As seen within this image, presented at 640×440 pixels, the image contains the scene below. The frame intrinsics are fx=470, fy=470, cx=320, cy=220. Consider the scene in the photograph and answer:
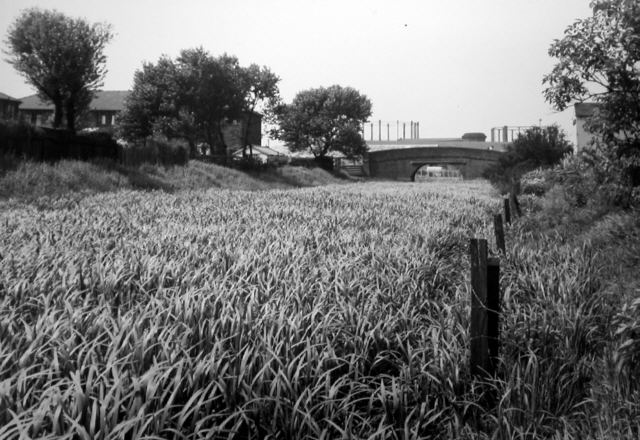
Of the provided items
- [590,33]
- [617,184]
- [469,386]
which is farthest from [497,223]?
[590,33]

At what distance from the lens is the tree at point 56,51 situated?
73.3 ft

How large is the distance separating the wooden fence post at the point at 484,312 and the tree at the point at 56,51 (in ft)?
79.9

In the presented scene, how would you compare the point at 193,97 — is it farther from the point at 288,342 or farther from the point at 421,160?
the point at 288,342

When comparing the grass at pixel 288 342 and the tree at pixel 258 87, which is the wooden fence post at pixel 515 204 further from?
the tree at pixel 258 87

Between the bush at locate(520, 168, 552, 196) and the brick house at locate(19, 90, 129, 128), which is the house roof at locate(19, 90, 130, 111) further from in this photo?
the bush at locate(520, 168, 552, 196)

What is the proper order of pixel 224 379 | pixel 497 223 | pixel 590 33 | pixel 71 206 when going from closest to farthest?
pixel 224 379 → pixel 497 223 → pixel 590 33 → pixel 71 206

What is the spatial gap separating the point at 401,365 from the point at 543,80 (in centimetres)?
832

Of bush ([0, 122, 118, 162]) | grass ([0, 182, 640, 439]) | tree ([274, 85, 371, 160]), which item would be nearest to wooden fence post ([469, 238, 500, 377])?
grass ([0, 182, 640, 439])

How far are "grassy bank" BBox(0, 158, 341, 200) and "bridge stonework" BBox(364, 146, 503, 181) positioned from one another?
33518 millimetres

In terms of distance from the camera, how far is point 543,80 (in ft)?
31.3

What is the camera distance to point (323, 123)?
4922 centimetres

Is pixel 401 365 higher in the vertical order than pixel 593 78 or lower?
lower

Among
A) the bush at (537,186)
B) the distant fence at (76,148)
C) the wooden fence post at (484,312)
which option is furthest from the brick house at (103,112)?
the wooden fence post at (484,312)

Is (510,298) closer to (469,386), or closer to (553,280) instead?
(553,280)
